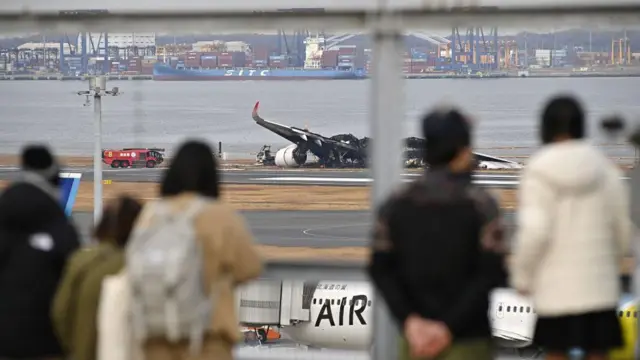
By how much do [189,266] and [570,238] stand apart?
1.01 meters

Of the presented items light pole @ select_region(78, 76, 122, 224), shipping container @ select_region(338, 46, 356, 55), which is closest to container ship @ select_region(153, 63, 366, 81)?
shipping container @ select_region(338, 46, 356, 55)

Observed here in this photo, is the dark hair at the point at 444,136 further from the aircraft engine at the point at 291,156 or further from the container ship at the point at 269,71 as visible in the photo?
the aircraft engine at the point at 291,156

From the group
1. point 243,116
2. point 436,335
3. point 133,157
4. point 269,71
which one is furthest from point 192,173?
point 243,116

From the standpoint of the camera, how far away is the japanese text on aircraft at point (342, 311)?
31.5 m

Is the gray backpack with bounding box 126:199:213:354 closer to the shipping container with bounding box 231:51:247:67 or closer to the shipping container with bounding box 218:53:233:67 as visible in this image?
the shipping container with bounding box 231:51:247:67

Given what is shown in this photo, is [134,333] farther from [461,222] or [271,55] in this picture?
[271,55]

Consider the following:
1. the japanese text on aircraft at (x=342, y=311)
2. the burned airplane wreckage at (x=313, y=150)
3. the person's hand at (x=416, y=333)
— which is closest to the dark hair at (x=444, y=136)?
the person's hand at (x=416, y=333)

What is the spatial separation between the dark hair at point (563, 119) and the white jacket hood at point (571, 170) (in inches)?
2.9

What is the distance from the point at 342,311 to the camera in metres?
31.8

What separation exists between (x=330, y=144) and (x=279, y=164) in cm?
390

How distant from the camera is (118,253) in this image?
3428mm

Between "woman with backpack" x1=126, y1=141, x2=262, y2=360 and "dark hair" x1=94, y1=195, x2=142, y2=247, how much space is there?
0.76 ft

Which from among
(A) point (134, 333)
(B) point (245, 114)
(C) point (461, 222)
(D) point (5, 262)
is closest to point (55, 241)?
(D) point (5, 262)

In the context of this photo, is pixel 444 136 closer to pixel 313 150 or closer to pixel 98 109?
pixel 98 109
